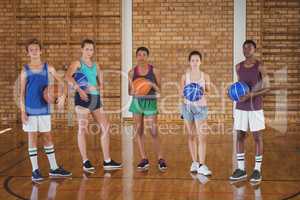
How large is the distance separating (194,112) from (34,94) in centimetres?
176

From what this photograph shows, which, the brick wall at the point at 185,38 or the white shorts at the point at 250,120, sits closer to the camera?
the white shorts at the point at 250,120

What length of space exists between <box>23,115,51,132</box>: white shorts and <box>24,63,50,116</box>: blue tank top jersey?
0.14 feet

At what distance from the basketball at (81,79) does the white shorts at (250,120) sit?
1724mm

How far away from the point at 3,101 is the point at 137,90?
21.5 ft

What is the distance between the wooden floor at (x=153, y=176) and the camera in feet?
15.3

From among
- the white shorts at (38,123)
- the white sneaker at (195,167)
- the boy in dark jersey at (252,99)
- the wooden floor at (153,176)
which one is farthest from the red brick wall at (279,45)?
the white shorts at (38,123)

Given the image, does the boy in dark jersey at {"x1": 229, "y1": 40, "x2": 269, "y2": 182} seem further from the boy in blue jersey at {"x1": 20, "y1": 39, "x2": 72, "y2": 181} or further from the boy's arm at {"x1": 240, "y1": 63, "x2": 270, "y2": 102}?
the boy in blue jersey at {"x1": 20, "y1": 39, "x2": 72, "y2": 181}

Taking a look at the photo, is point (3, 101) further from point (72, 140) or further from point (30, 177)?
point (30, 177)

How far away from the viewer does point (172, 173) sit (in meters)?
5.64

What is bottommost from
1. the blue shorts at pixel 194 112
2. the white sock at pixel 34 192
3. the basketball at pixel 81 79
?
the white sock at pixel 34 192

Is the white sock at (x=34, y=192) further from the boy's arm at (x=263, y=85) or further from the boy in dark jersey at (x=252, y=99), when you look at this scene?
the boy's arm at (x=263, y=85)

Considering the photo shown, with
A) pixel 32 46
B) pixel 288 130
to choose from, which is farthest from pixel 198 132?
pixel 288 130

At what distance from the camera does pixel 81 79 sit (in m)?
5.52

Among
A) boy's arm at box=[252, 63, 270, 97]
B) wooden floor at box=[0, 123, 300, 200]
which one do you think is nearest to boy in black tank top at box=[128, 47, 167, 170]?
wooden floor at box=[0, 123, 300, 200]
